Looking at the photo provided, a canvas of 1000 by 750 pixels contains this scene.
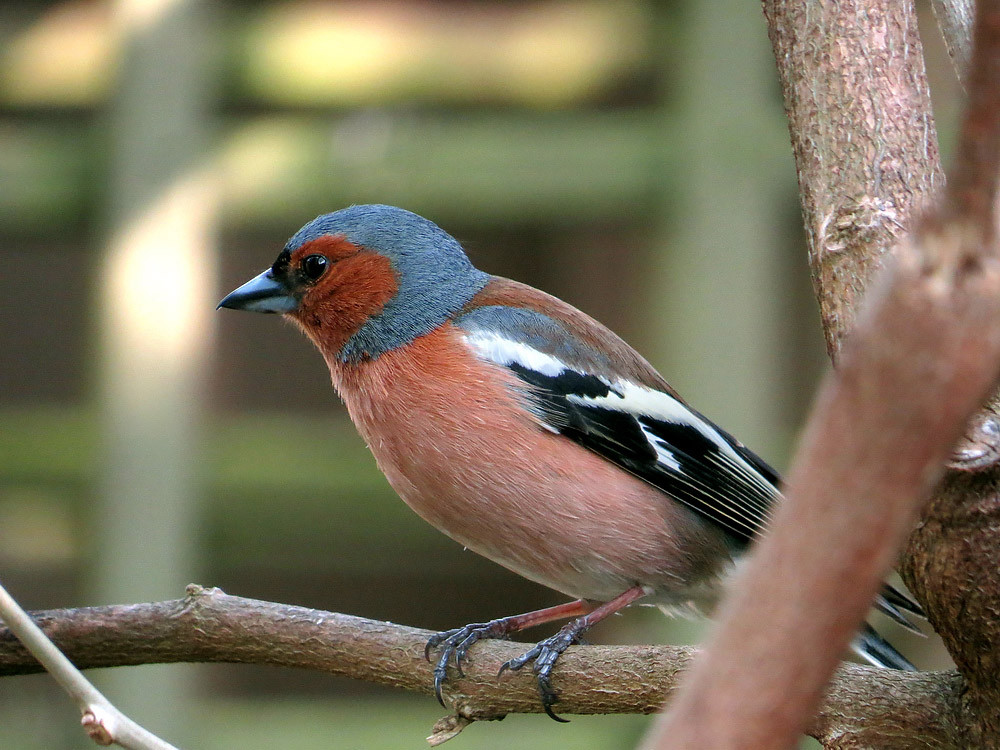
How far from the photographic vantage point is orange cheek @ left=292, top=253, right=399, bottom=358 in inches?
→ 101

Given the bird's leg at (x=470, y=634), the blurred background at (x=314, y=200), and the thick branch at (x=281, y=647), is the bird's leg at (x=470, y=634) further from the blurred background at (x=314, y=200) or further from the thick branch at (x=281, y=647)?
the blurred background at (x=314, y=200)

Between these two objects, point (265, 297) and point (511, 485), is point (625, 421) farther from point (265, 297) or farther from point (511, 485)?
point (265, 297)

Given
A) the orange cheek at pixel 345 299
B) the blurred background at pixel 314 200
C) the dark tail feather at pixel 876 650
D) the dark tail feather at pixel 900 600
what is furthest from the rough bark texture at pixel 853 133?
the blurred background at pixel 314 200

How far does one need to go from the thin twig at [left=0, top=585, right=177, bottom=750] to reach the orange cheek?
1.19 metres

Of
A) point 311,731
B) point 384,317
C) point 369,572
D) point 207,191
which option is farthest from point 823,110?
point 369,572

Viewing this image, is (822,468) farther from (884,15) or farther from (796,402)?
(796,402)

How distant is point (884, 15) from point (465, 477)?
→ 1014 millimetres

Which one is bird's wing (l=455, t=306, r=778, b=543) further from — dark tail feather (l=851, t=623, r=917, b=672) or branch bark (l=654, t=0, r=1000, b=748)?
branch bark (l=654, t=0, r=1000, b=748)

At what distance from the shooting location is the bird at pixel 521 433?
87.7 inches

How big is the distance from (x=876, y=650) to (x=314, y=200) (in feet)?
6.34

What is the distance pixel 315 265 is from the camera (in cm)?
265

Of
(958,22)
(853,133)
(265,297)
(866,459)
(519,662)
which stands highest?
(958,22)

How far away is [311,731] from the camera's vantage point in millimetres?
3393

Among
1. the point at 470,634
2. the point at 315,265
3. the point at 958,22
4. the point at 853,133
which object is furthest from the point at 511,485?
the point at 958,22
